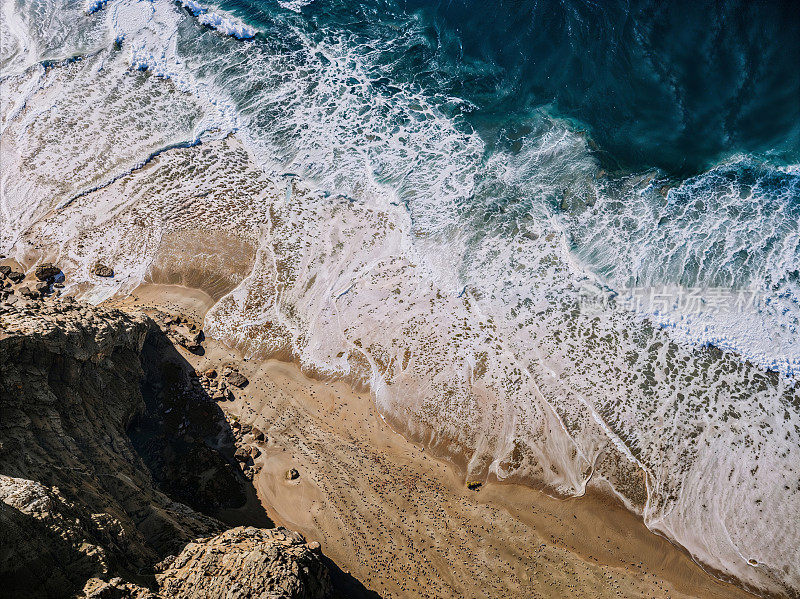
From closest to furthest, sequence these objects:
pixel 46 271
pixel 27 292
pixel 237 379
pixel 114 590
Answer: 1. pixel 114 590
2. pixel 237 379
3. pixel 27 292
4. pixel 46 271

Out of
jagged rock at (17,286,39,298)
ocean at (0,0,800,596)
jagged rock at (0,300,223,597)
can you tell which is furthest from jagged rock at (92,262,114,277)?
jagged rock at (0,300,223,597)

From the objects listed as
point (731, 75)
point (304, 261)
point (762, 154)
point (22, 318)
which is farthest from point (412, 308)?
point (731, 75)

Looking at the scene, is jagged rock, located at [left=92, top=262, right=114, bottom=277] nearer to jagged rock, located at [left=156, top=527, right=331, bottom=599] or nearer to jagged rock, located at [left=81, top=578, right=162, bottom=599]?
jagged rock, located at [left=156, top=527, right=331, bottom=599]

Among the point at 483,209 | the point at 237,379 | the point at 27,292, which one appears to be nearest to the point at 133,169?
the point at 27,292

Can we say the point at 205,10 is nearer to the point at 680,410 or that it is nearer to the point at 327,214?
the point at 327,214

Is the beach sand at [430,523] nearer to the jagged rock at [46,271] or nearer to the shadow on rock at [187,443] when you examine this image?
the shadow on rock at [187,443]

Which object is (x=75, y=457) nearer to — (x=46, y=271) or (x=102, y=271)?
(x=102, y=271)
